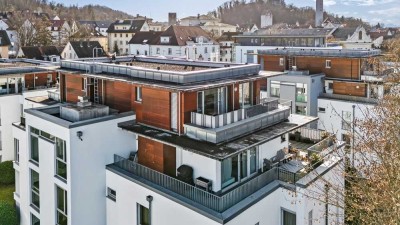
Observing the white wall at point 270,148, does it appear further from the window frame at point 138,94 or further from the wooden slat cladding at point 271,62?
the wooden slat cladding at point 271,62

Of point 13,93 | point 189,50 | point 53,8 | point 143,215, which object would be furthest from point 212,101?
point 53,8

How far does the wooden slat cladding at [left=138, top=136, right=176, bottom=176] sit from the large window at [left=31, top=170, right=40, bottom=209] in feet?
17.6

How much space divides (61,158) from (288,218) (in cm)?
975

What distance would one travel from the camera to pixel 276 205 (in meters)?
16.4

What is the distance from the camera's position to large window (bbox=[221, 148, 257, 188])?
52.4 ft

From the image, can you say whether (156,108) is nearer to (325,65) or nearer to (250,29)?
(325,65)

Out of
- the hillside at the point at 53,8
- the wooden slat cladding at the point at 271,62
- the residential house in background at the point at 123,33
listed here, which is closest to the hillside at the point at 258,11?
the hillside at the point at 53,8

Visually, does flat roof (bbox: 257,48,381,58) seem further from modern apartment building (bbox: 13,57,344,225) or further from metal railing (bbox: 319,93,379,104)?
modern apartment building (bbox: 13,57,344,225)

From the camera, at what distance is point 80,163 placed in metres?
17.1

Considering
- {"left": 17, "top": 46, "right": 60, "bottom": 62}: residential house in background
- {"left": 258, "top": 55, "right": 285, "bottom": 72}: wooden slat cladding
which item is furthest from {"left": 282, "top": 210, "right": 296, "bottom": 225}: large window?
{"left": 17, "top": 46, "right": 60, "bottom": 62}: residential house in background

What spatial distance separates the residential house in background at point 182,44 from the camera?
2665 inches

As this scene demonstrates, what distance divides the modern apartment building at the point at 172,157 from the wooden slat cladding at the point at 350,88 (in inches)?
626

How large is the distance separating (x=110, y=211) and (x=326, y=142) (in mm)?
10636

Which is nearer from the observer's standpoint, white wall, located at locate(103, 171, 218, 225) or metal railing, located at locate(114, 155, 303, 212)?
metal railing, located at locate(114, 155, 303, 212)
